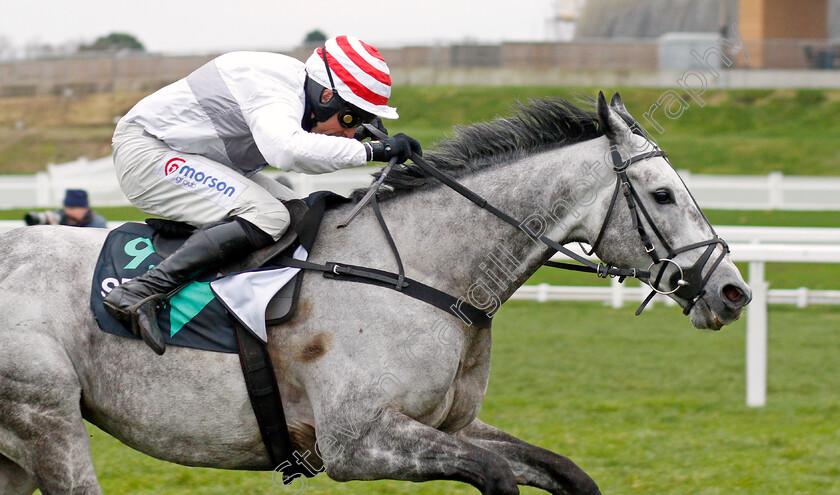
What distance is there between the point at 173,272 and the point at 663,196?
1792 millimetres

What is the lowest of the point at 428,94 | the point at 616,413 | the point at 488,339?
the point at 616,413

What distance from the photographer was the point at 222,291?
3.51m

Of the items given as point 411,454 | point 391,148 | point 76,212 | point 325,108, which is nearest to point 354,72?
point 325,108

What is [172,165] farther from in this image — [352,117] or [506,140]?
[506,140]

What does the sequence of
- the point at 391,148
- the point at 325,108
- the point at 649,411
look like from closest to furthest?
the point at 391,148 < the point at 325,108 < the point at 649,411

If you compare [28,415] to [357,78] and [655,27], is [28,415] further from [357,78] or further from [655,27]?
[655,27]

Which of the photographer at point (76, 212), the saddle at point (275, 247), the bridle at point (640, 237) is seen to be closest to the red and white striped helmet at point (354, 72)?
the bridle at point (640, 237)

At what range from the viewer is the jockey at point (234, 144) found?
3447mm

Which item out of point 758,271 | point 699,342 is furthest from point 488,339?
point 699,342

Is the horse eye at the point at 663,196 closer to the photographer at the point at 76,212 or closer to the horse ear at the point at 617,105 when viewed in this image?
the horse ear at the point at 617,105

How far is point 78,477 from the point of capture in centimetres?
350

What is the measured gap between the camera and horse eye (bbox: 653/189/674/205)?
3482mm

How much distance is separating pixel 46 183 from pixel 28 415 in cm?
1687

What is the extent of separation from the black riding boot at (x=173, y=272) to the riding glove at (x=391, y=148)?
0.50 meters
